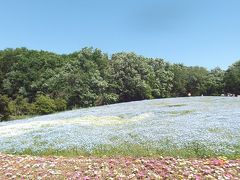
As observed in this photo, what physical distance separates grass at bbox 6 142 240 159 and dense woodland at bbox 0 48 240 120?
2747cm

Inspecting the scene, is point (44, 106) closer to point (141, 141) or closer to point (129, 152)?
point (141, 141)

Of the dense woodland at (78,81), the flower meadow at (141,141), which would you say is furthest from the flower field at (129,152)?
the dense woodland at (78,81)

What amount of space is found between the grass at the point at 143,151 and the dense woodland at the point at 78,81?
27472 millimetres

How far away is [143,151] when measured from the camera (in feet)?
49.9

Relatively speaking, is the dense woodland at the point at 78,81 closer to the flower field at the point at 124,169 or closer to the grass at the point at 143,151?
the grass at the point at 143,151

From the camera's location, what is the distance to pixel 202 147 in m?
15.1

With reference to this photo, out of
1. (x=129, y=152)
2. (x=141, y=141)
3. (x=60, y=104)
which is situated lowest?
(x=129, y=152)

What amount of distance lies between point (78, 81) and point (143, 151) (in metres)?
43.1

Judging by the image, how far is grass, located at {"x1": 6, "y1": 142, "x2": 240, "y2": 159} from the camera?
14.5 metres

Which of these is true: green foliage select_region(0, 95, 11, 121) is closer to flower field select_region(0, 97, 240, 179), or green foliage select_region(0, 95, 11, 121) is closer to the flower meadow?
flower field select_region(0, 97, 240, 179)

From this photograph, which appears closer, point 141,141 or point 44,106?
point 141,141

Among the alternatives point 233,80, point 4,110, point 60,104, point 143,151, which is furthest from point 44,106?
point 233,80

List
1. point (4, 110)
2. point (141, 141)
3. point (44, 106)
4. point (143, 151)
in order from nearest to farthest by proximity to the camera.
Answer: point (143, 151) → point (141, 141) → point (4, 110) → point (44, 106)

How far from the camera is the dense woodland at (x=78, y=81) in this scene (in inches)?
2073
